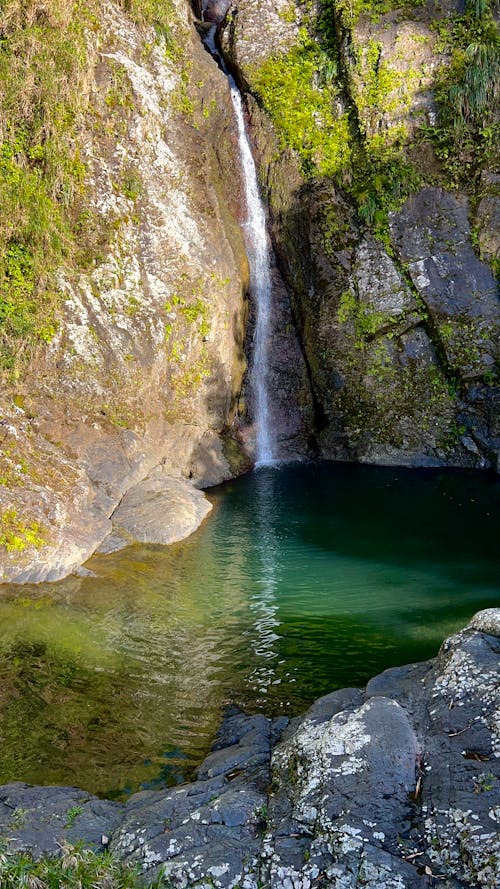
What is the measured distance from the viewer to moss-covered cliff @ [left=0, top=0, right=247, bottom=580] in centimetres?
1332

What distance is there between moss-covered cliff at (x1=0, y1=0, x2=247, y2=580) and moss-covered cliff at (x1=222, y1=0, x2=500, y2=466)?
2138mm

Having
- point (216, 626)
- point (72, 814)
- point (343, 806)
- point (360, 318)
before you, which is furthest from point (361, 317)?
point (343, 806)

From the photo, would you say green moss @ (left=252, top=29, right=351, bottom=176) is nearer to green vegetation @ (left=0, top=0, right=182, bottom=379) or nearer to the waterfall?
the waterfall

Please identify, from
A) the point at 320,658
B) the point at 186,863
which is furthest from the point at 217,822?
the point at 320,658

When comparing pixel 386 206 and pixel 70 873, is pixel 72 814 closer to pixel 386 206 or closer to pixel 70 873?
pixel 70 873

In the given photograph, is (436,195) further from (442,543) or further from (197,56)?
(442,543)

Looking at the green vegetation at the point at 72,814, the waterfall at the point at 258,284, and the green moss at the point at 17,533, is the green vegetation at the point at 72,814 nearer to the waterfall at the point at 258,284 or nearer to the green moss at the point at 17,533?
the green moss at the point at 17,533

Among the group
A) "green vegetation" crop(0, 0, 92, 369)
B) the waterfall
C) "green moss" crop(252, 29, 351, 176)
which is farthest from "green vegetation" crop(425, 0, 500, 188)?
"green vegetation" crop(0, 0, 92, 369)

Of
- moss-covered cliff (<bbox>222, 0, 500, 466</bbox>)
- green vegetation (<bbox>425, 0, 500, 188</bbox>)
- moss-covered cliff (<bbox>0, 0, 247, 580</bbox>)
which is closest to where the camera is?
moss-covered cliff (<bbox>0, 0, 247, 580</bbox>)

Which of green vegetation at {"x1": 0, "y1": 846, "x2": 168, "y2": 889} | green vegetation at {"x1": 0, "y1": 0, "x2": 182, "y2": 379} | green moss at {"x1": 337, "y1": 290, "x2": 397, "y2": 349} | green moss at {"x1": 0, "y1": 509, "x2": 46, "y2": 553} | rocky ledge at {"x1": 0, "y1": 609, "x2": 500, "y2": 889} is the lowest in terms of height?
green vegetation at {"x1": 0, "y1": 846, "x2": 168, "y2": 889}

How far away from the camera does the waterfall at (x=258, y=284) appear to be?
19453mm

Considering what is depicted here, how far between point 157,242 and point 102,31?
4.93 meters

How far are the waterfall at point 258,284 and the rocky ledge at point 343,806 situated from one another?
14.2 metres

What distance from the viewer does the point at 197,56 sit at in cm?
1881
